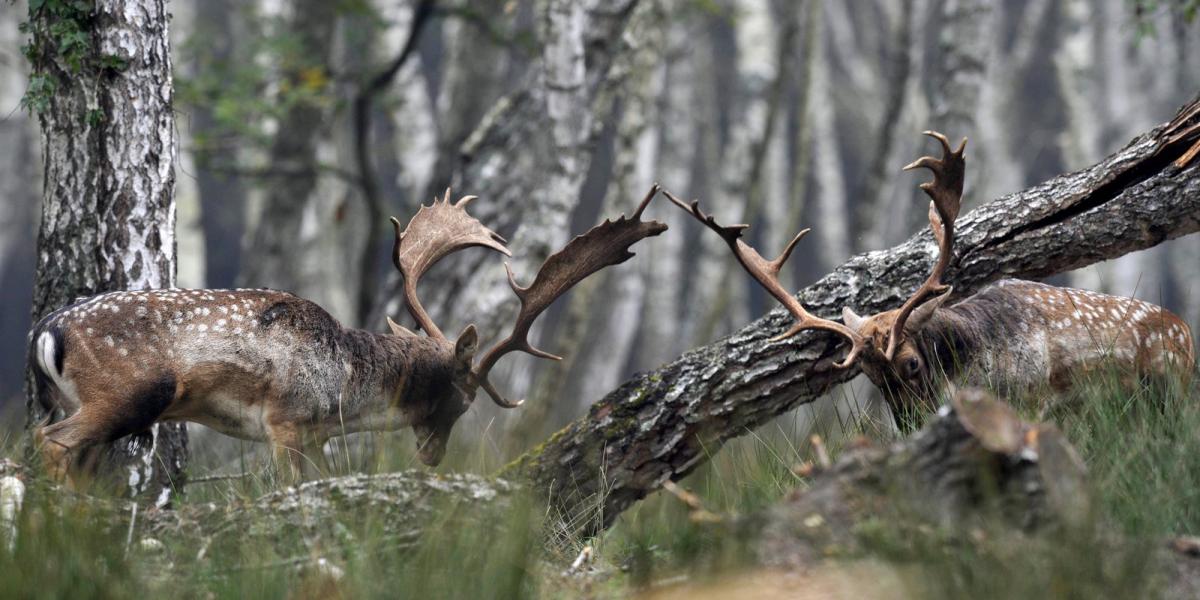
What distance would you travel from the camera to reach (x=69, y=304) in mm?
5391

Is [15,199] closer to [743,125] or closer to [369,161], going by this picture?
[369,161]

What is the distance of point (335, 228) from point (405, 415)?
39.2ft

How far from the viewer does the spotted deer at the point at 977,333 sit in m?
5.39

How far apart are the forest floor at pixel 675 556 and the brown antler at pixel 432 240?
69.1 inches

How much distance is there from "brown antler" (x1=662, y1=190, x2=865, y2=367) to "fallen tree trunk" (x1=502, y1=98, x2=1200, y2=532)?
4.7 inches

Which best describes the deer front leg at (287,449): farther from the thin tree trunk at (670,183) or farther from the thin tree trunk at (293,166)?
the thin tree trunk at (670,183)

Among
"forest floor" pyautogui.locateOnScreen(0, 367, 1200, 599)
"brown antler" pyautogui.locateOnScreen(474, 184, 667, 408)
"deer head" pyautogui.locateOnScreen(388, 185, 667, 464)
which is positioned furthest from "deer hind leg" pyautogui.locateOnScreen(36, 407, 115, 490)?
"brown antler" pyautogui.locateOnScreen(474, 184, 667, 408)

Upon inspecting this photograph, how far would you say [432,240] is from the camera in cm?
677

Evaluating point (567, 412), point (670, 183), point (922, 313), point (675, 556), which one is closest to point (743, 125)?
point (670, 183)

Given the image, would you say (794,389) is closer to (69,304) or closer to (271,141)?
(69,304)

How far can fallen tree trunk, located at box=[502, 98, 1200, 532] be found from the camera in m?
5.44

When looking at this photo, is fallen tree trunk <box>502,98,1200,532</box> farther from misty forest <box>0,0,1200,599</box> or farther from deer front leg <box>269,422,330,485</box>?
deer front leg <box>269,422,330,485</box>

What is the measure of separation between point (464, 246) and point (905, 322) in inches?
96.4

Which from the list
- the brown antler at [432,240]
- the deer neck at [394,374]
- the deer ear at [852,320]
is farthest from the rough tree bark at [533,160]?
the deer ear at [852,320]
